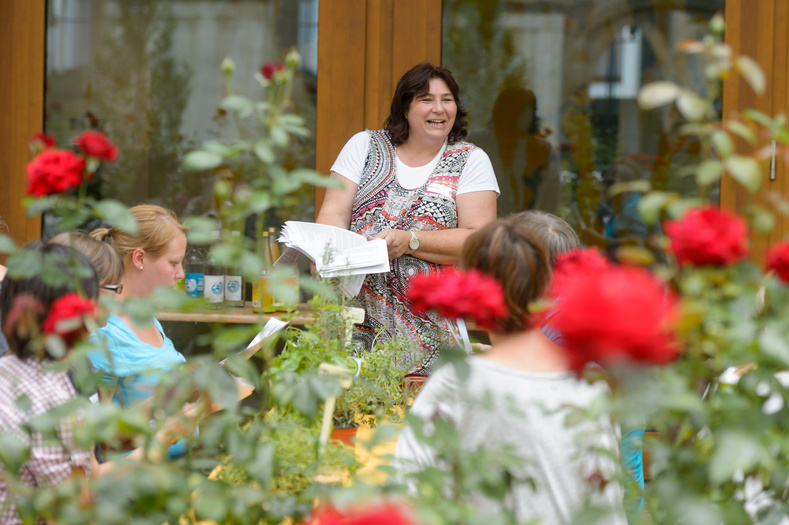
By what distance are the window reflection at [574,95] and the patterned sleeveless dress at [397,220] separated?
0.94m

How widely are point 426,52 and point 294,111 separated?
62 centimetres

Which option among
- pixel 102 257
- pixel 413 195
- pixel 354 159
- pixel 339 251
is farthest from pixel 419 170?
pixel 102 257

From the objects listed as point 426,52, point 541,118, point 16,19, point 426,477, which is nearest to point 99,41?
point 16,19

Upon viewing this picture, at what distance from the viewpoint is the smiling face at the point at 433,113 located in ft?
7.91

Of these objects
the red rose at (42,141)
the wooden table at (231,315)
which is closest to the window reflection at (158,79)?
the wooden table at (231,315)

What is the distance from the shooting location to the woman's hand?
220 centimetres

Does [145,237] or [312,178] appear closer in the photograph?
[312,178]

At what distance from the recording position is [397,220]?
2.37 metres

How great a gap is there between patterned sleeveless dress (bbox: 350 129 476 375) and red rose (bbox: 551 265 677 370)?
170 centimetres

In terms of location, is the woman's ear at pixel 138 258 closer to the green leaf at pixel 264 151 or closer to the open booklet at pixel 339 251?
the open booklet at pixel 339 251

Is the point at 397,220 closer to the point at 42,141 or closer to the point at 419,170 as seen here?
the point at 419,170

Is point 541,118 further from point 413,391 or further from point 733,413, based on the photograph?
point 733,413

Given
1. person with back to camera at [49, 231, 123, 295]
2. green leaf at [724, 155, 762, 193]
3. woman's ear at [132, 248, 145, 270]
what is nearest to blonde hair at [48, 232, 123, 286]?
person with back to camera at [49, 231, 123, 295]

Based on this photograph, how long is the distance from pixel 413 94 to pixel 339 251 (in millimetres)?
648
